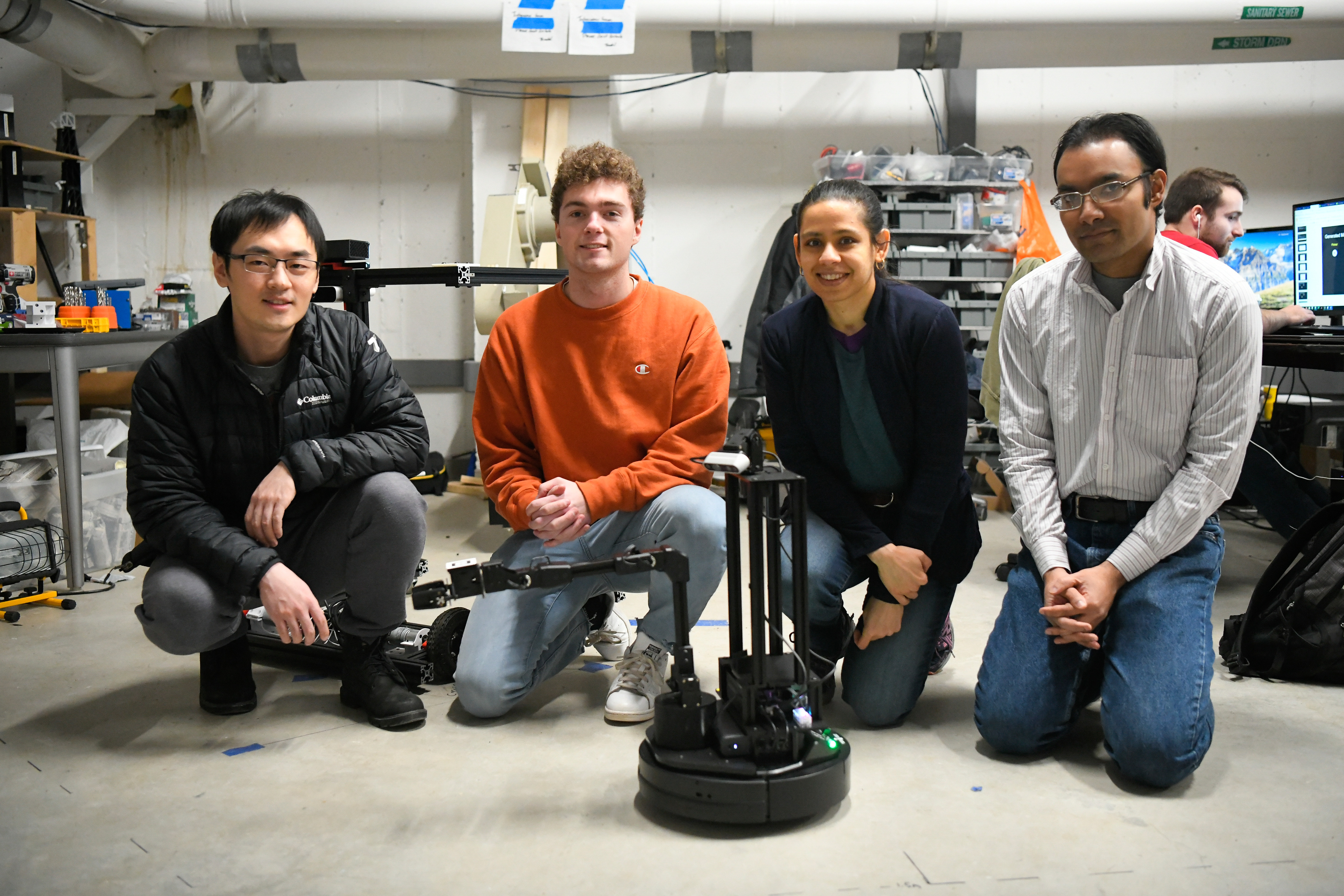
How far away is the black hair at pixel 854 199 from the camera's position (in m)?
1.89

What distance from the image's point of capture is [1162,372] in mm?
1842

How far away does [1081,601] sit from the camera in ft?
5.84

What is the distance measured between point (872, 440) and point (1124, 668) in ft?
1.98

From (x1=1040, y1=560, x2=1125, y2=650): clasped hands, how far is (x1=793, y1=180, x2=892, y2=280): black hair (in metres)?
0.71

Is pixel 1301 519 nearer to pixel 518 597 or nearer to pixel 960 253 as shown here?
pixel 960 253

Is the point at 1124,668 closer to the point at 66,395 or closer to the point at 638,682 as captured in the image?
the point at 638,682

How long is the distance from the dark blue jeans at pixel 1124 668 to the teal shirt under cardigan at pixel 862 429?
0.31 m

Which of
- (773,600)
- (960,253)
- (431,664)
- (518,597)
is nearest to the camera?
(773,600)

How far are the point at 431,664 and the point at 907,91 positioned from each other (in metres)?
4.04

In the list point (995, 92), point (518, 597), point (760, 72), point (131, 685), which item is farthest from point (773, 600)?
point (995, 92)

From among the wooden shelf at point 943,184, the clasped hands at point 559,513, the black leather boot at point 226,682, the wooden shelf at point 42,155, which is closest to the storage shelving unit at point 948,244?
the wooden shelf at point 943,184

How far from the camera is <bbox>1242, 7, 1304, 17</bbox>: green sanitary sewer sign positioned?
4137mm

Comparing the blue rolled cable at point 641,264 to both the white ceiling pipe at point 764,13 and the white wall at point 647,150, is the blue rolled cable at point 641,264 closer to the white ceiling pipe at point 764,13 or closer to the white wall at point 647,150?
the white wall at point 647,150

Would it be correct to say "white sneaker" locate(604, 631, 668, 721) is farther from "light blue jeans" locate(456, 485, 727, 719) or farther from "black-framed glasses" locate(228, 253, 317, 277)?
"black-framed glasses" locate(228, 253, 317, 277)
